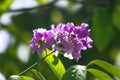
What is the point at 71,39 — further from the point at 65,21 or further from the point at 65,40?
the point at 65,21

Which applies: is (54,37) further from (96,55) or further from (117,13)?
(96,55)

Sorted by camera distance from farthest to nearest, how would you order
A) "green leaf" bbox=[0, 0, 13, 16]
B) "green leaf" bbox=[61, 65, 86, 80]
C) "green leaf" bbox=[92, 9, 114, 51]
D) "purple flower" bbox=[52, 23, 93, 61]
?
1. "green leaf" bbox=[0, 0, 13, 16]
2. "green leaf" bbox=[92, 9, 114, 51]
3. "purple flower" bbox=[52, 23, 93, 61]
4. "green leaf" bbox=[61, 65, 86, 80]

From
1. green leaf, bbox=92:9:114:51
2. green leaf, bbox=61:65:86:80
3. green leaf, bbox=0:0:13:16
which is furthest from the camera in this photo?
green leaf, bbox=0:0:13:16

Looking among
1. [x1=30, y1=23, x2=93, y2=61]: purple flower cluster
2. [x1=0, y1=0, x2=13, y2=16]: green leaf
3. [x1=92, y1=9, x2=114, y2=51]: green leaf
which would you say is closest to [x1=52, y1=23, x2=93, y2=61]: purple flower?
[x1=30, y1=23, x2=93, y2=61]: purple flower cluster

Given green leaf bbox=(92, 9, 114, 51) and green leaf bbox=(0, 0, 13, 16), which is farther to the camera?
green leaf bbox=(0, 0, 13, 16)

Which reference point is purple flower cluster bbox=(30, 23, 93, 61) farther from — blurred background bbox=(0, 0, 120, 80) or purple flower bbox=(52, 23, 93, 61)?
blurred background bbox=(0, 0, 120, 80)

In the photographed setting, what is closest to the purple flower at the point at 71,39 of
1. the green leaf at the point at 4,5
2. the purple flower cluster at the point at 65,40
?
the purple flower cluster at the point at 65,40

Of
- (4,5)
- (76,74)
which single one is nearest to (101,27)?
A: (4,5)
